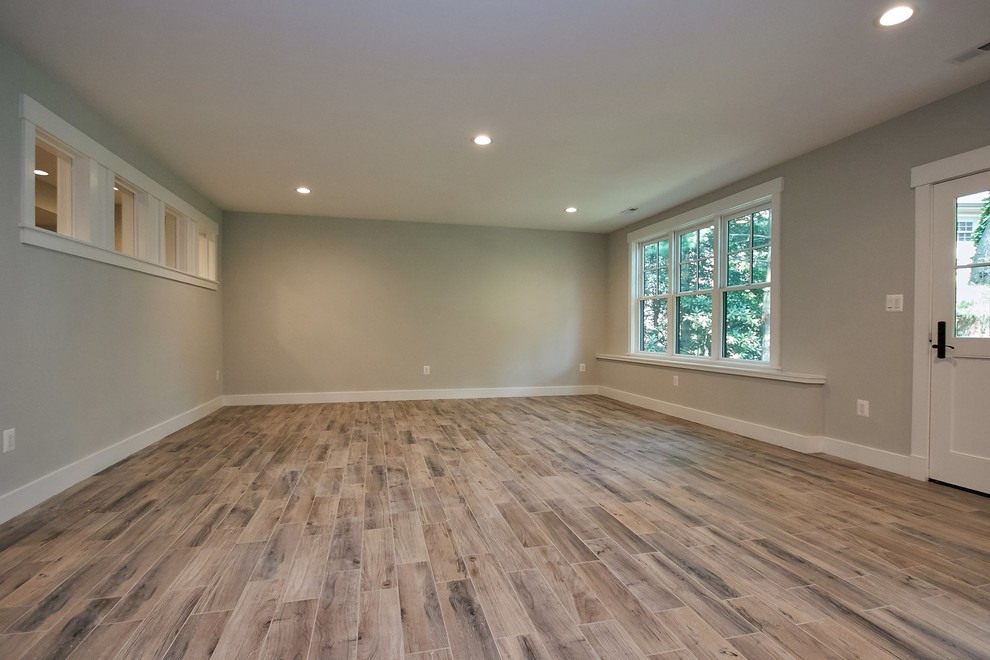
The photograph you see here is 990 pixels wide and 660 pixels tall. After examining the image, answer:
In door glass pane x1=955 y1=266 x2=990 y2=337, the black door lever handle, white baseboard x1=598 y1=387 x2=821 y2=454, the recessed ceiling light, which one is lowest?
white baseboard x1=598 y1=387 x2=821 y2=454

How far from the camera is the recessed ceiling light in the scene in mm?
2111

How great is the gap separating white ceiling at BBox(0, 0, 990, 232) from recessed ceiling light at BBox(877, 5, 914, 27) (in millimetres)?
45

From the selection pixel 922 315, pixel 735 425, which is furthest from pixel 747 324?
pixel 922 315

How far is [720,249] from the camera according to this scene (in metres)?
4.89

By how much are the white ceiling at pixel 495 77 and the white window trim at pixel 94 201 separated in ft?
0.94

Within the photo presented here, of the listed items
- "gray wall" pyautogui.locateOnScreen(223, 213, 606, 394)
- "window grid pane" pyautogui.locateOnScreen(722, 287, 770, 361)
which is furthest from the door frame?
"gray wall" pyautogui.locateOnScreen(223, 213, 606, 394)

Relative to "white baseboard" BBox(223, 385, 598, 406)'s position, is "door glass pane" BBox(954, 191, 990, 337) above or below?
above

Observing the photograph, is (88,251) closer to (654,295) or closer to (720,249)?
(720,249)

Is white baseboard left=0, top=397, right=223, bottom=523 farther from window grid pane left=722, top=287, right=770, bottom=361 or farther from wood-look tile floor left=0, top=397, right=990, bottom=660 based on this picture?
window grid pane left=722, top=287, right=770, bottom=361

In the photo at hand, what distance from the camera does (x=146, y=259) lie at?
382 cm

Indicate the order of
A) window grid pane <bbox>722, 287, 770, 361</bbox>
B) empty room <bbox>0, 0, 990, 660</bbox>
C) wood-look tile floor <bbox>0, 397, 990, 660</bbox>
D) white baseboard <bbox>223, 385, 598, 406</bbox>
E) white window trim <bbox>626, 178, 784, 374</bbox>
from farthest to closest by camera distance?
1. white baseboard <bbox>223, 385, 598, 406</bbox>
2. window grid pane <bbox>722, 287, 770, 361</bbox>
3. white window trim <bbox>626, 178, 784, 374</bbox>
4. empty room <bbox>0, 0, 990, 660</bbox>
5. wood-look tile floor <bbox>0, 397, 990, 660</bbox>

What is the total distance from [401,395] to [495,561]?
4637mm

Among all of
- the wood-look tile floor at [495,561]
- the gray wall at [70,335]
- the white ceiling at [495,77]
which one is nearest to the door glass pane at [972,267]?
the white ceiling at [495,77]

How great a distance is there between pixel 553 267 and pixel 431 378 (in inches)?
97.8
